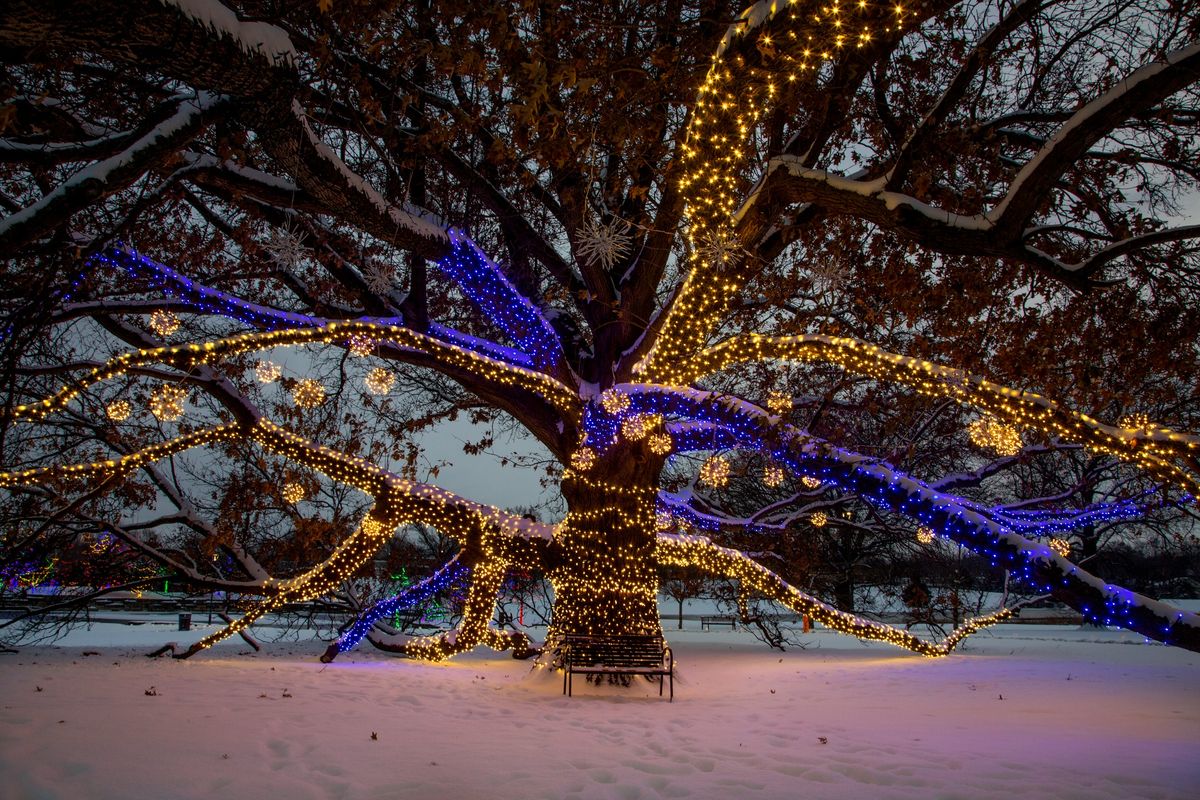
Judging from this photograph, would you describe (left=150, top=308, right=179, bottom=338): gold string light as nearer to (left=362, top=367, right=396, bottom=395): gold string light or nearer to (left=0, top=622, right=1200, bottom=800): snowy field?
(left=362, top=367, right=396, bottom=395): gold string light

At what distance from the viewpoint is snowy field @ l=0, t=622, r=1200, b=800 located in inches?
153

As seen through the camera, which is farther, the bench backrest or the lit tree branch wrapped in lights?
the bench backrest

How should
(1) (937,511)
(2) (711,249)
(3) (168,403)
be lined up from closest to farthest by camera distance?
(2) (711,249) → (1) (937,511) → (3) (168,403)

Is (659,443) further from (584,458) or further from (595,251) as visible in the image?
(595,251)

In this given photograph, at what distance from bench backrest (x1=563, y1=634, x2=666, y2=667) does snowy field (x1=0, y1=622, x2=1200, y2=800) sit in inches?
16.1

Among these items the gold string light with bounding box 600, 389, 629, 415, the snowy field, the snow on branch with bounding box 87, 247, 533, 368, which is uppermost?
the snow on branch with bounding box 87, 247, 533, 368

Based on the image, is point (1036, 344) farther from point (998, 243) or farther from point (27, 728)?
point (27, 728)

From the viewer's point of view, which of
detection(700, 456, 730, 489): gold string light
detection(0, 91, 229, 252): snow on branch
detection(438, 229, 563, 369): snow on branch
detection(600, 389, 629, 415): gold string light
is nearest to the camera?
detection(0, 91, 229, 252): snow on branch

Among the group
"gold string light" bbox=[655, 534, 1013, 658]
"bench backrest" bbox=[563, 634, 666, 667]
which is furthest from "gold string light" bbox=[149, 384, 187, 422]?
"gold string light" bbox=[655, 534, 1013, 658]

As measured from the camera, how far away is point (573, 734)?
557cm

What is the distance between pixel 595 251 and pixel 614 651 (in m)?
5.24

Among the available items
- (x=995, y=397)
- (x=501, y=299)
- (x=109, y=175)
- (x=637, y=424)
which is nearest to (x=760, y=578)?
(x=637, y=424)

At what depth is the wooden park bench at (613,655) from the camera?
7.81m

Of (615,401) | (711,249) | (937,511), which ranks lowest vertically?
(937,511)
